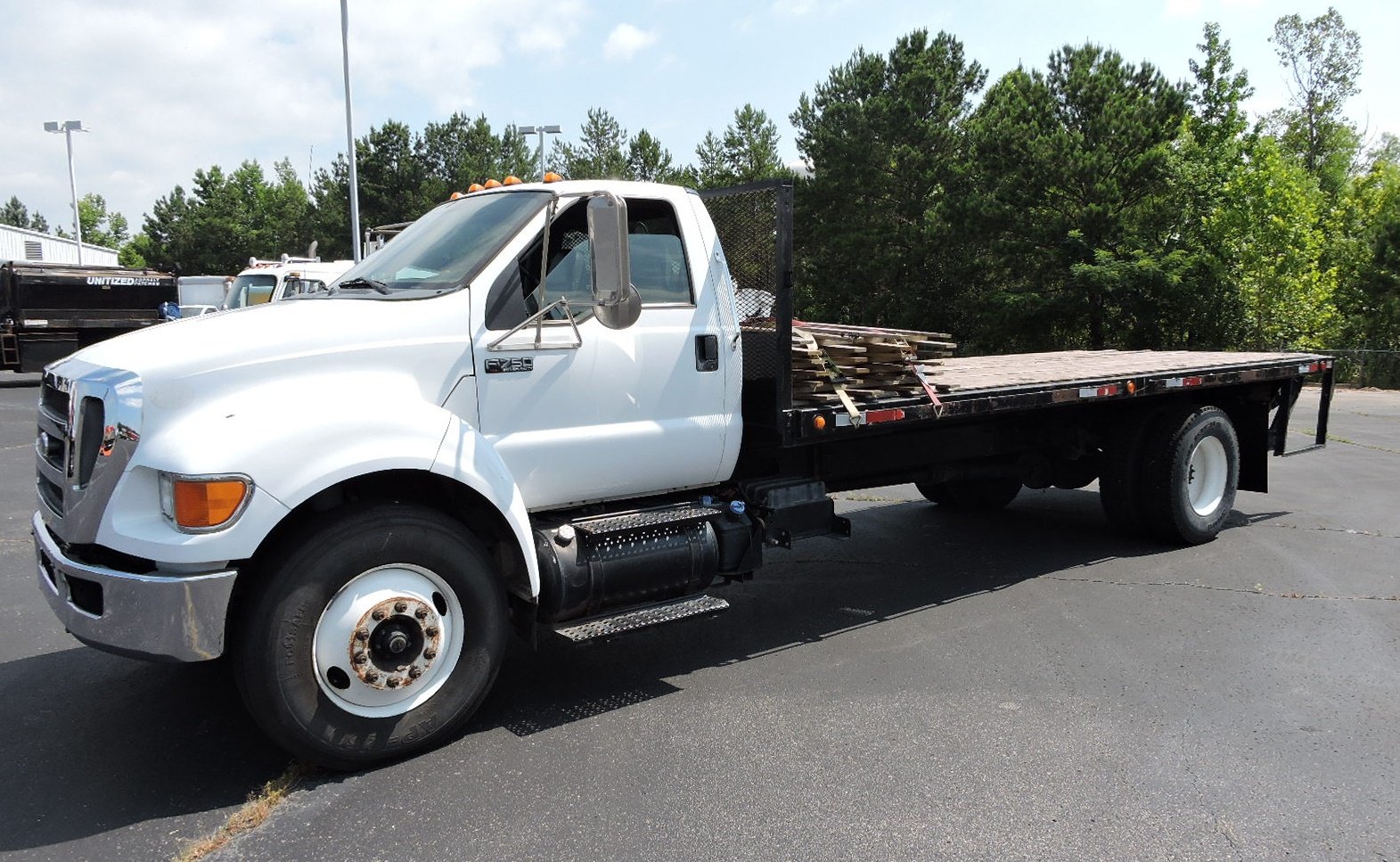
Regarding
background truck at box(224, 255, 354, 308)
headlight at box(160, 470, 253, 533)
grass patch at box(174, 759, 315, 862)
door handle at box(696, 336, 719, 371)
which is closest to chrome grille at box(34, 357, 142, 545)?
headlight at box(160, 470, 253, 533)

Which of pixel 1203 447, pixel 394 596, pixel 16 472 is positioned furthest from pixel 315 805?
pixel 16 472

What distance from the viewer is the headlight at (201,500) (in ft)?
11.7

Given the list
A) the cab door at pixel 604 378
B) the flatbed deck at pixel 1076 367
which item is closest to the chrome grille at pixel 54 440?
the cab door at pixel 604 378

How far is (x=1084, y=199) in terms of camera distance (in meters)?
27.8

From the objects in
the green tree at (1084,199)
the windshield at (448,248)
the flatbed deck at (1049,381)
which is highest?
the green tree at (1084,199)

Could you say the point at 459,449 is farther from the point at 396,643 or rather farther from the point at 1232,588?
the point at 1232,588

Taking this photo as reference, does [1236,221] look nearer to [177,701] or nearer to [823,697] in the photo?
[823,697]

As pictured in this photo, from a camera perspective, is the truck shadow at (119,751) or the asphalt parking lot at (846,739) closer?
the asphalt parking lot at (846,739)

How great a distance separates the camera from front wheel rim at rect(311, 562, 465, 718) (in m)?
3.91

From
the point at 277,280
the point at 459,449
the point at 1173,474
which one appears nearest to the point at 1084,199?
the point at 277,280

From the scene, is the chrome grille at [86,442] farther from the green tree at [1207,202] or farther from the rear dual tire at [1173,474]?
the green tree at [1207,202]

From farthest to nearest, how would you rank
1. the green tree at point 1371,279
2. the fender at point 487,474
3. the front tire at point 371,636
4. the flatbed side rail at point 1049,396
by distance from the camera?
the green tree at point 1371,279, the flatbed side rail at point 1049,396, the fender at point 487,474, the front tire at point 371,636

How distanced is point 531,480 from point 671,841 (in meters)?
1.74

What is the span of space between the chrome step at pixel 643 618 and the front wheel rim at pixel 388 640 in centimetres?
56
